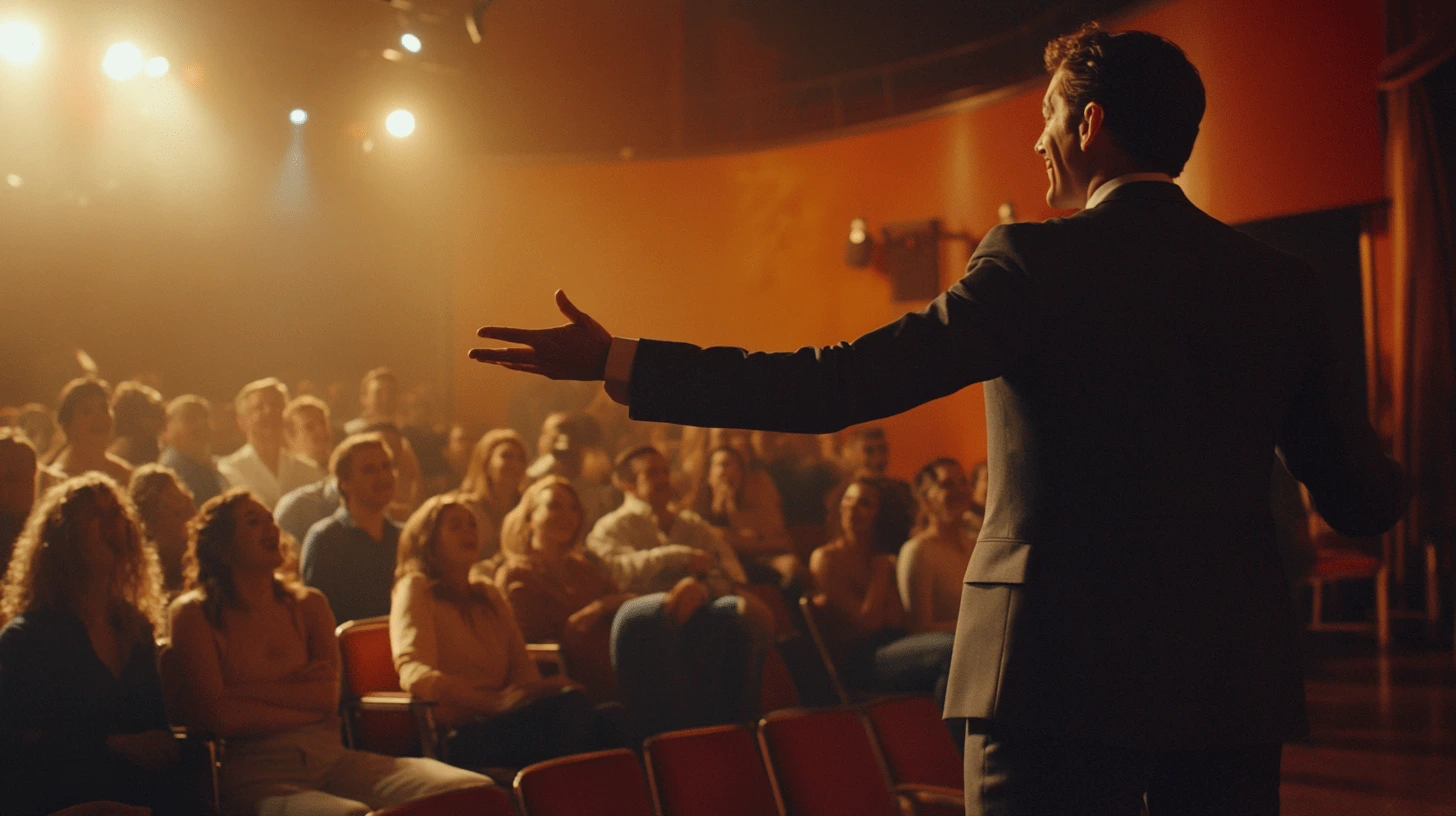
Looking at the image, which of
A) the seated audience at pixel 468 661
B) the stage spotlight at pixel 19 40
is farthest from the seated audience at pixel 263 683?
the stage spotlight at pixel 19 40

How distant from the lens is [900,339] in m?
1.02

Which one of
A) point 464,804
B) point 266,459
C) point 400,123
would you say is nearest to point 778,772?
point 464,804

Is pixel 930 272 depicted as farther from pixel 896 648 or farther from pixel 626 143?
pixel 896 648

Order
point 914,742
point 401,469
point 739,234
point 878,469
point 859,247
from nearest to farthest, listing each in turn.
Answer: point 914,742
point 401,469
point 878,469
point 859,247
point 739,234

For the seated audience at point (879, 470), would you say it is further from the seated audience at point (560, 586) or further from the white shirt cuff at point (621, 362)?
the white shirt cuff at point (621, 362)

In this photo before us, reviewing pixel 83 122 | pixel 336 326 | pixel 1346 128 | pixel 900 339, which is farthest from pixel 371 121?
pixel 900 339

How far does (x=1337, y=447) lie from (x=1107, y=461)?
11.5 inches

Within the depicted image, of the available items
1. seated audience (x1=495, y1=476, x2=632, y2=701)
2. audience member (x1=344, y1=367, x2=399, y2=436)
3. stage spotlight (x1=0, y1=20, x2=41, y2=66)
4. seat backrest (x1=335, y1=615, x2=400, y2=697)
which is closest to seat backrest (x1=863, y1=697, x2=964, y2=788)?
seated audience (x1=495, y1=476, x2=632, y2=701)

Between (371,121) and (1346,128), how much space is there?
6.04 metres

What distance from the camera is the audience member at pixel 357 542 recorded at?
3.62 metres

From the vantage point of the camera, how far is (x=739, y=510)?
527cm

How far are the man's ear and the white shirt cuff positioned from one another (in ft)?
1.64

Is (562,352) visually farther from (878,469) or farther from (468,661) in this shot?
(878,469)

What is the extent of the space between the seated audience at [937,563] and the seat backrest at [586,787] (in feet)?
5.32
